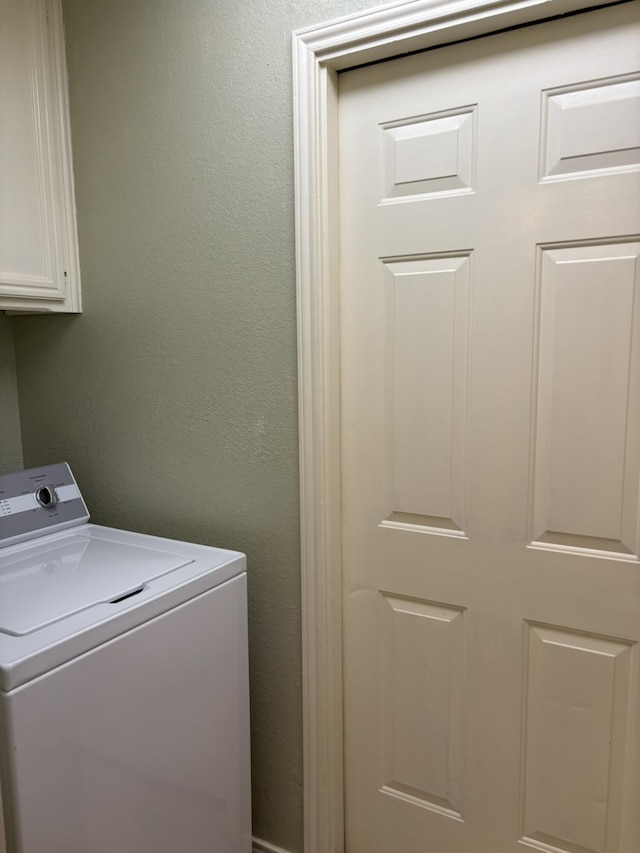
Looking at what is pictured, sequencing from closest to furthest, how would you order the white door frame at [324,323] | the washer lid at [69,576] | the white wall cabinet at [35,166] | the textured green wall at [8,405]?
the washer lid at [69,576] → the white door frame at [324,323] → the white wall cabinet at [35,166] → the textured green wall at [8,405]

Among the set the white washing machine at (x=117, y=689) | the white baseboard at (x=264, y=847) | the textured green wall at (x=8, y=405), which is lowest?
the white baseboard at (x=264, y=847)

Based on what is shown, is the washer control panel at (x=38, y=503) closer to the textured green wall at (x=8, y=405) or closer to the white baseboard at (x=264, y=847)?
the textured green wall at (x=8, y=405)

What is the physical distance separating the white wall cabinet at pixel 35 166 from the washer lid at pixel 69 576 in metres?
0.66

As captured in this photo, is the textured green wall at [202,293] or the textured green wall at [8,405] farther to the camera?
the textured green wall at [8,405]

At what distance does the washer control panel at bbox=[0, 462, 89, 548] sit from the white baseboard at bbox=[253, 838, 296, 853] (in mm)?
980

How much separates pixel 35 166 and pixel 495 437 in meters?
1.39

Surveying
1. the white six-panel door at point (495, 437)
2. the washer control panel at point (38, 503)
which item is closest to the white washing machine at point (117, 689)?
the washer control panel at point (38, 503)

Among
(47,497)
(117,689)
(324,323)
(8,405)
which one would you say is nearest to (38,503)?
(47,497)

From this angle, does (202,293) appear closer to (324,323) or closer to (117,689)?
(324,323)

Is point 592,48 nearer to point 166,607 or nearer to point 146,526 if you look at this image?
point 166,607

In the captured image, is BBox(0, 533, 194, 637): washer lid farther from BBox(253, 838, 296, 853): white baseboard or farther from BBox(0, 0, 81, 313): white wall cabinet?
BBox(253, 838, 296, 853): white baseboard

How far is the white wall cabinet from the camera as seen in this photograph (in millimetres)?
1543

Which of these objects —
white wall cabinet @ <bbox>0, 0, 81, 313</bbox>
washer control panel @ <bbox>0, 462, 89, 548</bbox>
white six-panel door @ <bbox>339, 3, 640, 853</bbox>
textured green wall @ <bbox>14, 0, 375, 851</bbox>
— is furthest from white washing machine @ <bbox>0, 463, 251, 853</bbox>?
white wall cabinet @ <bbox>0, 0, 81, 313</bbox>

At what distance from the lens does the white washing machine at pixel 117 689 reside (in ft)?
3.27
